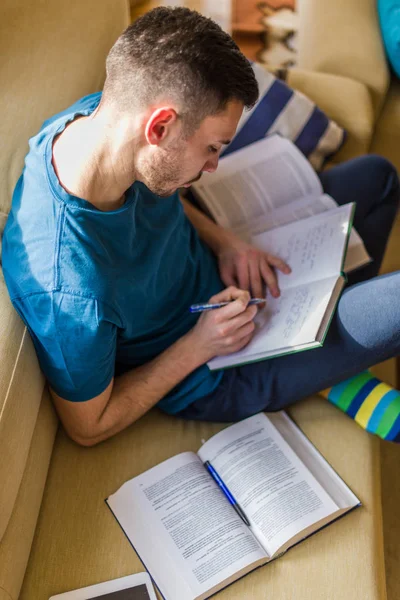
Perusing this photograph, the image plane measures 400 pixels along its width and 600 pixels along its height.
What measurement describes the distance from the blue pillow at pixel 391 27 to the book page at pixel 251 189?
1.85ft

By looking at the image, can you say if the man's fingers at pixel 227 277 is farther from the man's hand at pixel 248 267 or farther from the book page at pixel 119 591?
the book page at pixel 119 591

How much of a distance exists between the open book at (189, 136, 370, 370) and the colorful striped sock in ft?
0.71

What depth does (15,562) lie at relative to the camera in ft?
3.77

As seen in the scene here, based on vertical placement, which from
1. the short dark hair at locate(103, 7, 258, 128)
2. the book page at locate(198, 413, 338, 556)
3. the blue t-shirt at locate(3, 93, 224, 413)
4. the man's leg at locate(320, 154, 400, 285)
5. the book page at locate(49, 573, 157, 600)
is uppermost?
the short dark hair at locate(103, 7, 258, 128)

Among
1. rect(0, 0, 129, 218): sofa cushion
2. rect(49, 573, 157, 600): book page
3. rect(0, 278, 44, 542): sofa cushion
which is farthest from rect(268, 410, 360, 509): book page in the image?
rect(0, 0, 129, 218): sofa cushion

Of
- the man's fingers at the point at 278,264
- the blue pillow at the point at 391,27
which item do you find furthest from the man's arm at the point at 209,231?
the blue pillow at the point at 391,27

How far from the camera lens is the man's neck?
1.12 metres

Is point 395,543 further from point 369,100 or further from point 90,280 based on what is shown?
point 369,100

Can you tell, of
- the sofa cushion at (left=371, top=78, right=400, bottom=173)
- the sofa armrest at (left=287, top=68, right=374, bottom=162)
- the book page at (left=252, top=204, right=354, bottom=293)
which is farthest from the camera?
the sofa cushion at (left=371, top=78, right=400, bottom=173)

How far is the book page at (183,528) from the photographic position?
1.20 metres

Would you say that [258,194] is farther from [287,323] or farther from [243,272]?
[287,323]

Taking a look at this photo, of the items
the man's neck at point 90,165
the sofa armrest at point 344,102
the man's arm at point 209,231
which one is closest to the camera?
the man's neck at point 90,165

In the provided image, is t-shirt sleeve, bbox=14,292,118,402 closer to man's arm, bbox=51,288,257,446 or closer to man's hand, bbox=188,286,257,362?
man's arm, bbox=51,288,257,446

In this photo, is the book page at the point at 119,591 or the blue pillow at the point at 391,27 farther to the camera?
the blue pillow at the point at 391,27
